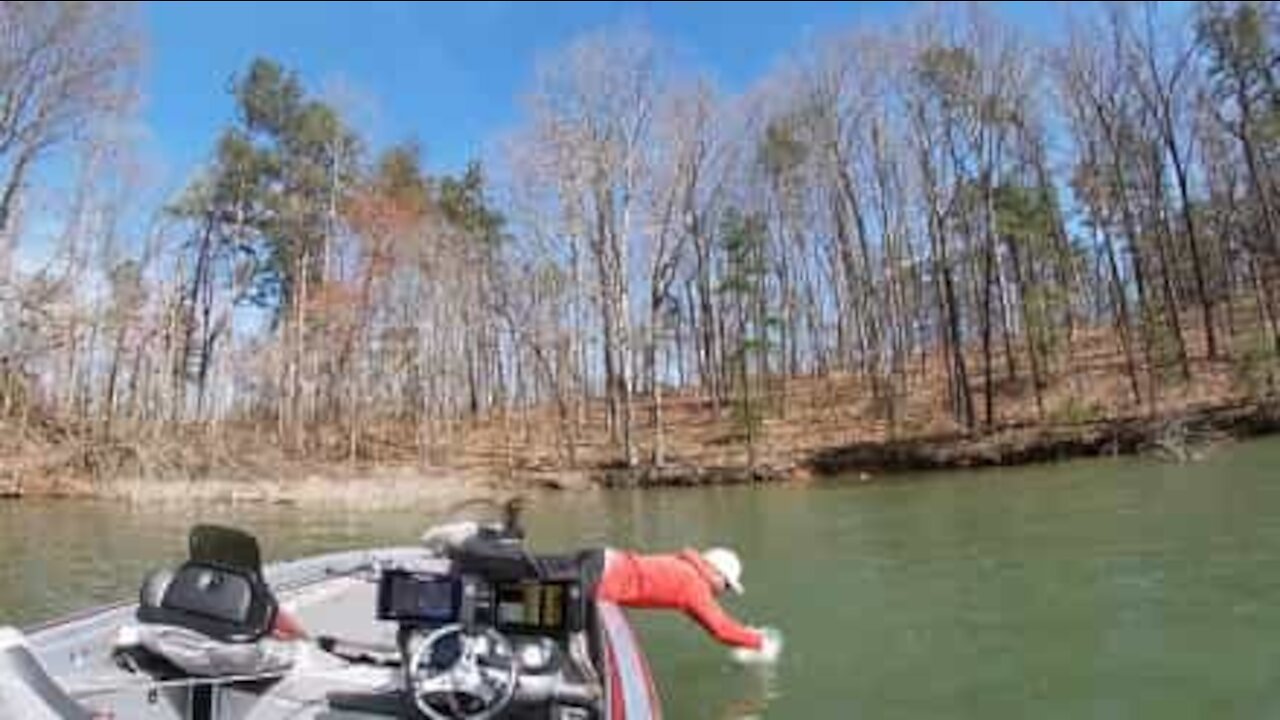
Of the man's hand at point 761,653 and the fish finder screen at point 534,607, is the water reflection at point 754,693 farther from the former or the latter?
the fish finder screen at point 534,607

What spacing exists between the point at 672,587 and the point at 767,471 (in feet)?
64.3

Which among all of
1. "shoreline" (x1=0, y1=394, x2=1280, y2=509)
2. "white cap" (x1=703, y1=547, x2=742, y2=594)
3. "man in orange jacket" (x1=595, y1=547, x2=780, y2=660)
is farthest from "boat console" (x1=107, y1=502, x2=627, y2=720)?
"shoreline" (x1=0, y1=394, x2=1280, y2=509)

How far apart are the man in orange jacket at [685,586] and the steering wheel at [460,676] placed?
142cm

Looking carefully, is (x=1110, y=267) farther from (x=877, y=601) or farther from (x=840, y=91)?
(x=877, y=601)

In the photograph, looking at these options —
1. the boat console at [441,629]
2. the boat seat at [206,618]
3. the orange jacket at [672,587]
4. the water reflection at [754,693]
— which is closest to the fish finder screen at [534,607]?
the boat console at [441,629]

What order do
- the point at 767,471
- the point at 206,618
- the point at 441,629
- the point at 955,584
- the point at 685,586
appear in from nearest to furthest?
1. the point at 441,629
2. the point at 206,618
3. the point at 685,586
4. the point at 955,584
5. the point at 767,471

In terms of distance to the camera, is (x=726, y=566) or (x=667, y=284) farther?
(x=667, y=284)

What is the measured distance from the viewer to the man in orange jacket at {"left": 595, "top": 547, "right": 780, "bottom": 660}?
5797mm

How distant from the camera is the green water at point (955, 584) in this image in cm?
586

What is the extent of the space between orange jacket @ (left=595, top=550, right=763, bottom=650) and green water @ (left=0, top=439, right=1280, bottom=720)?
0.31 m

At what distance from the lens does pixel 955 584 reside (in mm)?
9203

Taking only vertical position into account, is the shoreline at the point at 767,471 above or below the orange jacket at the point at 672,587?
above

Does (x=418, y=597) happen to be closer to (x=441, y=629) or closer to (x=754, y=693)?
(x=441, y=629)

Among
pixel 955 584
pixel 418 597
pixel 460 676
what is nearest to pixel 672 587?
pixel 418 597
